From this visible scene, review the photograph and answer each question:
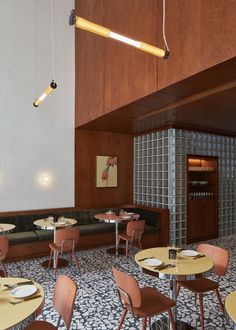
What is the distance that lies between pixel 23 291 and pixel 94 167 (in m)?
4.49

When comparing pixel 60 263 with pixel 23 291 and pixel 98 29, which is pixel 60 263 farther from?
pixel 98 29

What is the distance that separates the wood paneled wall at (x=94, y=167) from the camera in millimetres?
6117

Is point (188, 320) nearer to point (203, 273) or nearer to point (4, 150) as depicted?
point (203, 273)

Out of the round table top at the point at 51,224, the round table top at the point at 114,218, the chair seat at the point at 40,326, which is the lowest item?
the chair seat at the point at 40,326

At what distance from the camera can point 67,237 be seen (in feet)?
13.5

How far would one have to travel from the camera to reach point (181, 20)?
2859mm

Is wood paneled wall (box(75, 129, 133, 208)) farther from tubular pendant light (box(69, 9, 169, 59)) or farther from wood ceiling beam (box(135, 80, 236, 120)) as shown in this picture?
tubular pendant light (box(69, 9, 169, 59))

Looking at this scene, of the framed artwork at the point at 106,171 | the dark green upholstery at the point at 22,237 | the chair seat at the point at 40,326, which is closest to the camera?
the chair seat at the point at 40,326

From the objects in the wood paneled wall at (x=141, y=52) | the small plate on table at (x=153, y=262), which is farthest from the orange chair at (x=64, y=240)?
the wood paneled wall at (x=141, y=52)

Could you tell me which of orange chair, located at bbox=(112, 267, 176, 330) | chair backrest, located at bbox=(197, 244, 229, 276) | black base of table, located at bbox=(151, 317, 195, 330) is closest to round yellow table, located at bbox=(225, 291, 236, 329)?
orange chair, located at bbox=(112, 267, 176, 330)

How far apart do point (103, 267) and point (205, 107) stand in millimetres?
3072

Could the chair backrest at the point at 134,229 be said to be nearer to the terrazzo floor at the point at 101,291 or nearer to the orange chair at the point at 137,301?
the terrazzo floor at the point at 101,291

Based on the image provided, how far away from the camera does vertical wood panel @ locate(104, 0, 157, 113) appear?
3.38m

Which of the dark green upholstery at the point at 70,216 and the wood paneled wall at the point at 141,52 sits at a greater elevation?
the wood paneled wall at the point at 141,52
